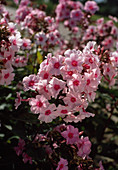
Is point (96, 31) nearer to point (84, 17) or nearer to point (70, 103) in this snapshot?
point (84, 17)

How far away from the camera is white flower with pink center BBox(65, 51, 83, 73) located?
1.35 metres

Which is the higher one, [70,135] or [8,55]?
[8,55]

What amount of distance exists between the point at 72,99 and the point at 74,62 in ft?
0.69

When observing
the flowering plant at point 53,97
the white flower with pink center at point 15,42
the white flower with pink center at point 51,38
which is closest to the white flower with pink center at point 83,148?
the flowering plant at point 53,97

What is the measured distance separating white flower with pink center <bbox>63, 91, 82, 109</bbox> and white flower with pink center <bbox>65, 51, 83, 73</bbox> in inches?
5.4

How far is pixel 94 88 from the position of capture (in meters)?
1.38

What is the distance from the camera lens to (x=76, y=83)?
52.1 inches

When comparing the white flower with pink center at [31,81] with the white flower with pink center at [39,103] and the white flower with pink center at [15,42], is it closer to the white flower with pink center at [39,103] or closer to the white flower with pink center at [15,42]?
the white flower with pink center at [39,103]

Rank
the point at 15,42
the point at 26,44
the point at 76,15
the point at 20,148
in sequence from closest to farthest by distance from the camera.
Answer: the point at 15,42 < the point at 20,148 < the point at 26,44 < the point at 76,15

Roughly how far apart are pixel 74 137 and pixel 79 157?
140 millimetres

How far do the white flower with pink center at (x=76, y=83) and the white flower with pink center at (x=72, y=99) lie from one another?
0.14 ft

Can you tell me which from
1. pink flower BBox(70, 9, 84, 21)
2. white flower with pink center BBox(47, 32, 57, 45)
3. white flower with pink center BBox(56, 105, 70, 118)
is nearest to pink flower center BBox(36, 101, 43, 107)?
white flower with pink center BBox(56, 105, 70, 118)

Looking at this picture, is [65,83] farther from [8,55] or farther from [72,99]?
[8,55]

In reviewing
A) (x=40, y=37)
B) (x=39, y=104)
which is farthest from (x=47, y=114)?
(x=40, y=37)
